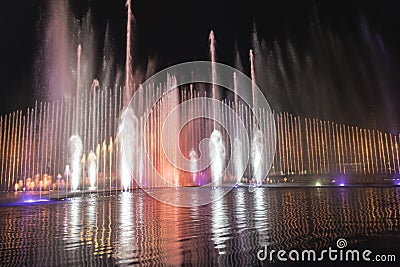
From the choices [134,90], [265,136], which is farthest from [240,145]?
[134,90]

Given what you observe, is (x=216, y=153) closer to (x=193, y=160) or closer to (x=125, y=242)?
(x=193, y=160)

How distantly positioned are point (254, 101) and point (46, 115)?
2097cm

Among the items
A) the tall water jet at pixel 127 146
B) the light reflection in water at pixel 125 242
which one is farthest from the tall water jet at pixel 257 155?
the light reflection in water at pixel 125 242

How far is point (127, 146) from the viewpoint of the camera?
94.3 feet

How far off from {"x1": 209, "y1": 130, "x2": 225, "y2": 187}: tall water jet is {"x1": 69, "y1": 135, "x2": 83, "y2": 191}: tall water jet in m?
14.3

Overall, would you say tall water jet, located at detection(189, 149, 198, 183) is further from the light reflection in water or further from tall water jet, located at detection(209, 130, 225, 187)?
the light reflection in water

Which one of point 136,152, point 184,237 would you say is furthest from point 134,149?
point 184,237

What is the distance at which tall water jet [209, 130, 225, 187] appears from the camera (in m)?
36.7

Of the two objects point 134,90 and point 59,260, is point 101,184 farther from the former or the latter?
point 59,260

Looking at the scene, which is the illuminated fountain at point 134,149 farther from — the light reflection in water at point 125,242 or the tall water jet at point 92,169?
the light reflection in water at point 125,242

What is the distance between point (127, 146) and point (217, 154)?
1185 cm

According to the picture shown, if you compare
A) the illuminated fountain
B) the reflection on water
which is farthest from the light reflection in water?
the illuminated fountain

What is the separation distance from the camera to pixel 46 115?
32.2 m

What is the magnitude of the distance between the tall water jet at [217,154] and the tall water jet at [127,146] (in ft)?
35.6
